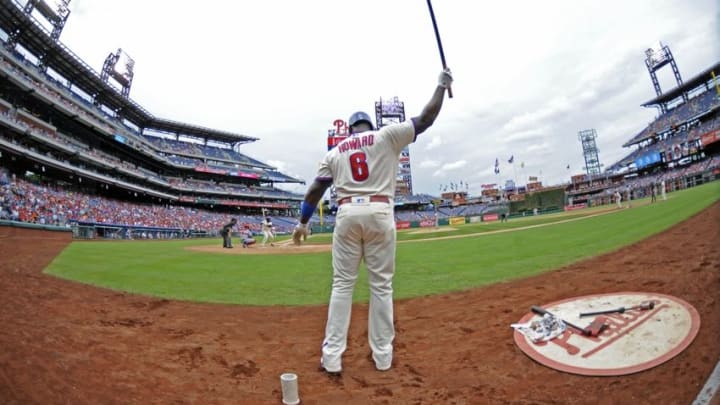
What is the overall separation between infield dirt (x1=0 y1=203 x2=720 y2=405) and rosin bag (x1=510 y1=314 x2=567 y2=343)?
0.17 meters

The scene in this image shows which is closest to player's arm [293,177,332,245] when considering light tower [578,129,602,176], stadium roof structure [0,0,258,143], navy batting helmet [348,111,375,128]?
navy batting helmet [348,111,375,128]

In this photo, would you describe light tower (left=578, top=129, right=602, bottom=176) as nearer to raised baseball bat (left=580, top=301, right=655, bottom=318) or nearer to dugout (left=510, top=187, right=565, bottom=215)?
dugout (left=510, top=187, right=565, bottom=215)

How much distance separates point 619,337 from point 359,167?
2.61m

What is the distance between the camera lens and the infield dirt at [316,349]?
7.28 feet

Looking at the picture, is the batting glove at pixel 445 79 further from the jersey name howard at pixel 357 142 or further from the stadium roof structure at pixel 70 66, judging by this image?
the stadium roof structure at pixel 70 66

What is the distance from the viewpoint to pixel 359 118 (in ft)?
11.4

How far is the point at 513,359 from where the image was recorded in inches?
109

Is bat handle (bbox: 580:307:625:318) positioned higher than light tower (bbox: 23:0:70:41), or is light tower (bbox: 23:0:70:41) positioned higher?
light tower (bbox: 23:0:70:41)

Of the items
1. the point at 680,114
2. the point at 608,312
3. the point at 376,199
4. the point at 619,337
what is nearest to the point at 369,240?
the point at 376,199

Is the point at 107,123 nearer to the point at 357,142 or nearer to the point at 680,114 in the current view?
the point at 357,142

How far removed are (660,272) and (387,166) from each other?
154 inches

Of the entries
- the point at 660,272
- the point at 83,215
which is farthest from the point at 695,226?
the point at 83,215

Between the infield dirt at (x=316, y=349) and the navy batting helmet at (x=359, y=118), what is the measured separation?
237 centimetres

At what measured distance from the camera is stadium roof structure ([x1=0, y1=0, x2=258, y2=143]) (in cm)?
2992
